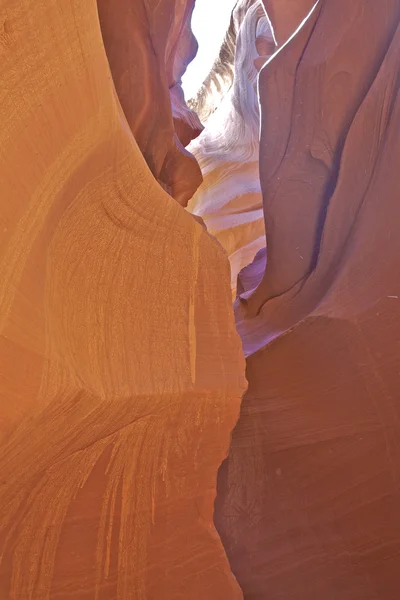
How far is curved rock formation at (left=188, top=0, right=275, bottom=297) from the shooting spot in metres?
5.29

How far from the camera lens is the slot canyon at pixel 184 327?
1.15 meters

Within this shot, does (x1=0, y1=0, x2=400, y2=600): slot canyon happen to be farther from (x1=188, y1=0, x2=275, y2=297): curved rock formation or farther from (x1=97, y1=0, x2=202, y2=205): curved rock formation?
(x1=188, y1=0, x2=275, y2=297): curved rock formation

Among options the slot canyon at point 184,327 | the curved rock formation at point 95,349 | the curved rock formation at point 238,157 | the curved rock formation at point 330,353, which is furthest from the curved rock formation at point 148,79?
the curved rock formation at point 238,157

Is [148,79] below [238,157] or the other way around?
the other way around

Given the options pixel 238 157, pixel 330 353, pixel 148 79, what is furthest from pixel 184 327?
pixel 238 157

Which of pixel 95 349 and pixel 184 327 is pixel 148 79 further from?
pixel 95 349

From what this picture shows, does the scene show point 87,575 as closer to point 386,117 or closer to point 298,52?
point 386,117

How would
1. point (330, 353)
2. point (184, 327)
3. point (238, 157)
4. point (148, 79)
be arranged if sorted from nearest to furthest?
1. point (184, 327)
2. point (330, 353)
3. point (148, 79)
4. point (238, 157)

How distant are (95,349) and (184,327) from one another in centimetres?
40

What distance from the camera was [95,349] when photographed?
4.31 feet

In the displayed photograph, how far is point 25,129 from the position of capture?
3.54 ft

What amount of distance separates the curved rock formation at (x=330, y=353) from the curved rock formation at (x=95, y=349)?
358 mm

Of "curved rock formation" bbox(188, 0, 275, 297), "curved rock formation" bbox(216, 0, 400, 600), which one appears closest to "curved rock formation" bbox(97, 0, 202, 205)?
"curved rock formation" bbox(216, 0, 400, 600)

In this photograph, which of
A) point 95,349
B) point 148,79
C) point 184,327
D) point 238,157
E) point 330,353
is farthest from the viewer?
point 238,157
